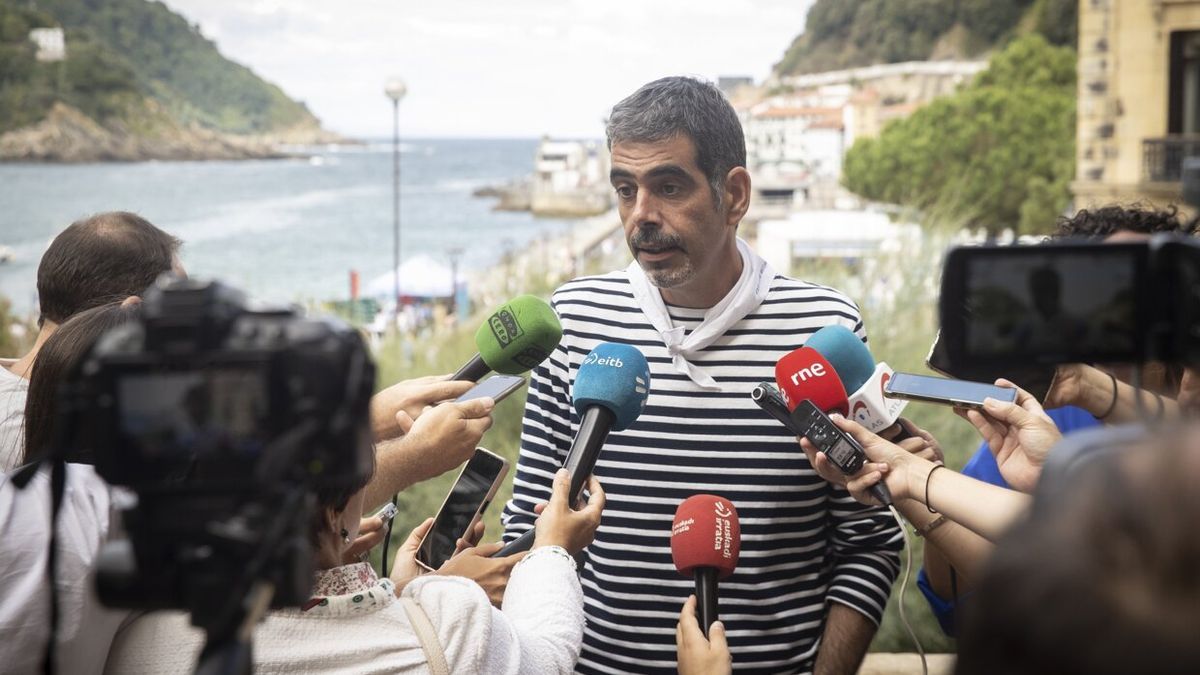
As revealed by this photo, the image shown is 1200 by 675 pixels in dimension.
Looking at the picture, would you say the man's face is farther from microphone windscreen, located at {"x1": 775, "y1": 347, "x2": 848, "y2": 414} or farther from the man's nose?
microphone windscreen, located at {"x1": 775, "y1": 347, "x2": 848, "y2": 414}

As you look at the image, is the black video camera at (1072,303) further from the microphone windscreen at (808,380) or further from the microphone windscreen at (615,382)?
the microphone windscreen at (615,382)

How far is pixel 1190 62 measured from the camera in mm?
17391

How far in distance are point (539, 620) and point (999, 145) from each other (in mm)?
40965

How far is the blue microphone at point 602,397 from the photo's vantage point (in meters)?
1.89

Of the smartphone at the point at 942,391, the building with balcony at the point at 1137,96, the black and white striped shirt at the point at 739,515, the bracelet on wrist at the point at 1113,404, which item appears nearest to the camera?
the smartphone at the point at 942,391

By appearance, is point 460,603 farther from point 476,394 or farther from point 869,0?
point 869,0

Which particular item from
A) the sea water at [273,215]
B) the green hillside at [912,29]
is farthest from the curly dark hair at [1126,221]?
the green hillside at [912,29]

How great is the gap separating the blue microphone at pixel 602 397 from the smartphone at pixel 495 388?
0.14 m

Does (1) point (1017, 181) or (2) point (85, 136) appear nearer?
(1) point (1017, 181)

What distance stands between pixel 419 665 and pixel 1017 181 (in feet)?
129

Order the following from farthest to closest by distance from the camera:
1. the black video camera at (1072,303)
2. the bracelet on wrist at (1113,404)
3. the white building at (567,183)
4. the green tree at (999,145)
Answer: the white building at (567,183) < the green tree at (999,145) < the bracelet on wrist at (1113,404) < the black video camera at (1072,303)

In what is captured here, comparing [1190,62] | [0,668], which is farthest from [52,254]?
[1190,62]

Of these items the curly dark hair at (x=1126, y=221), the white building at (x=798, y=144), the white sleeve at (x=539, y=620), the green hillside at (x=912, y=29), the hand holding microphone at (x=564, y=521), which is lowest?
the white sleeve at (x=539, y=620)

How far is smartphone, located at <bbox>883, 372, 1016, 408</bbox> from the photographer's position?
179 centimetres
